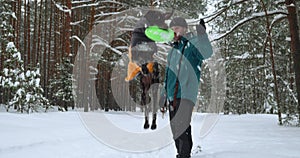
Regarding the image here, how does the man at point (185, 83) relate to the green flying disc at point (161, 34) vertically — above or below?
below

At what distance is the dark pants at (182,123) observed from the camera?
3.47m

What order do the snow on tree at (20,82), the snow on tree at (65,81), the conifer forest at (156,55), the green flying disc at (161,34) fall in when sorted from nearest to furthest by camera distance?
the green flying disc at (161,34)
the conifer forest at (156,55)
the snow on tree at (20,82)
the snow on tree at (65,81)

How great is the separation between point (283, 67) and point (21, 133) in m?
15.1

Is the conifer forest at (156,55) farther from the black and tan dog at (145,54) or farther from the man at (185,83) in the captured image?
the man at (185,83)

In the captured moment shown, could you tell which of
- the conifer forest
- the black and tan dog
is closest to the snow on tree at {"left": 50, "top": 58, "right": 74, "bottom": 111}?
the conifer forest

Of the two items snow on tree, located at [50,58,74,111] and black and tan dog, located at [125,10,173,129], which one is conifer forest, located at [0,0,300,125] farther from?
black and tan dog, located at [125,10,173,129]

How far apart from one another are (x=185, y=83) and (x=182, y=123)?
531mm

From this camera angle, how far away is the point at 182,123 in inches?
138

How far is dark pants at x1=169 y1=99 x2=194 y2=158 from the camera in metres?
3.47

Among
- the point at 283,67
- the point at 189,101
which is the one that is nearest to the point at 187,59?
the point at 189,101

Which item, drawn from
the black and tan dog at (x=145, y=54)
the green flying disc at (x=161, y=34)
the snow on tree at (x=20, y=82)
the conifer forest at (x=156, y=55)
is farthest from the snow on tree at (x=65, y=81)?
the green flying disc at (x=161, y=34)

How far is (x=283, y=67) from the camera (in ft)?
52.1

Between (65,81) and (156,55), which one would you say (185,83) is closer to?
(156,55)

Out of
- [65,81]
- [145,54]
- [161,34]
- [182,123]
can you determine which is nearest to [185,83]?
[182,123]
